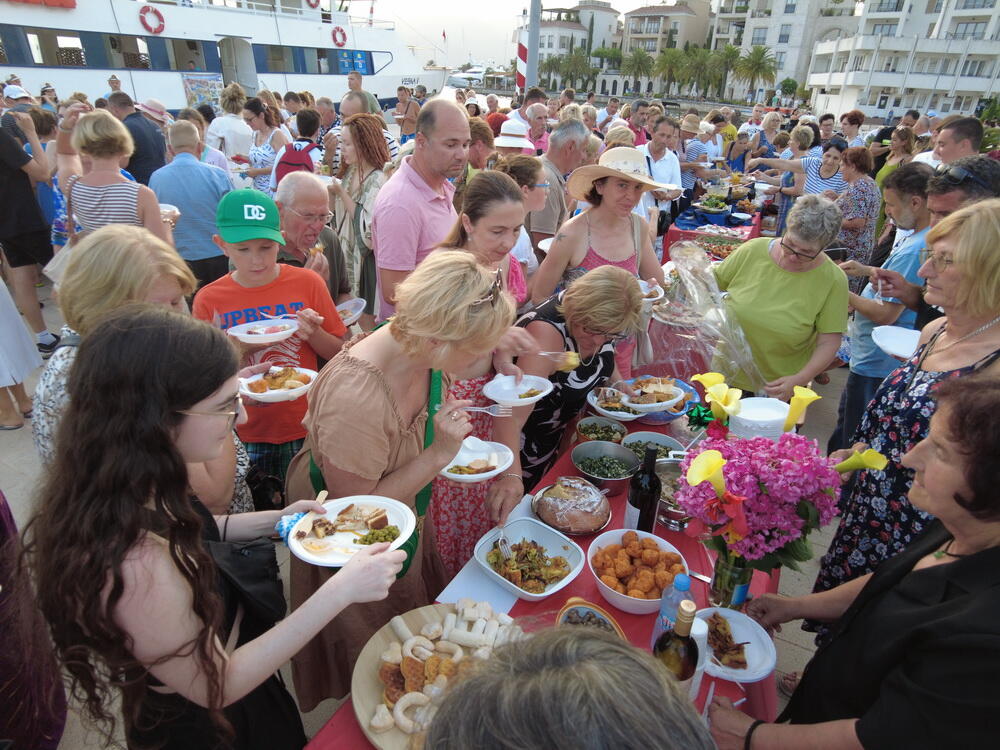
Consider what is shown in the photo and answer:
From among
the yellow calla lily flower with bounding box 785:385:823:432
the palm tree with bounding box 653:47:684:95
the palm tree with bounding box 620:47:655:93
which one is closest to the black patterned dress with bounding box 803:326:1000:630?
the yellow calla lily flower with bounding box 785:385:823:432

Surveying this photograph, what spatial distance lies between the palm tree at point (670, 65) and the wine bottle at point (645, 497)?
7758 centimetres

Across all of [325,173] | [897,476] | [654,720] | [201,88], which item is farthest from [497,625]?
[201,88]

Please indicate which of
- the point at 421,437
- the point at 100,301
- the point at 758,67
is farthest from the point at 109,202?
the point at 758,67

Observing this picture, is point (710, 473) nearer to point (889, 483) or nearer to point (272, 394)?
point (889, 483)

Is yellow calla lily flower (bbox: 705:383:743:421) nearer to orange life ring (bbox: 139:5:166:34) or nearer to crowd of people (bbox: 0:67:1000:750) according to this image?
crowd of people (bbox: 0:67:1000:750)

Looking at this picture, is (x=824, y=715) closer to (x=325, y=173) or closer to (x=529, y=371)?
(x=529, y=371)

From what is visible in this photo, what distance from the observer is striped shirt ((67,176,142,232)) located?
155 inches

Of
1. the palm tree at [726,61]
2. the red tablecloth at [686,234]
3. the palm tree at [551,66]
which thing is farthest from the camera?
the palm tree at [551,66]

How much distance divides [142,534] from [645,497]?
5.58ft

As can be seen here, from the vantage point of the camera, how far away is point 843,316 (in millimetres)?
A: 3258

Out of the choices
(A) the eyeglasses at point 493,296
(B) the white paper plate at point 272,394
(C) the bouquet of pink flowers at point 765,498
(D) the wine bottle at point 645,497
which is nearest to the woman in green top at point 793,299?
(D) the wine bottle at point 645,497

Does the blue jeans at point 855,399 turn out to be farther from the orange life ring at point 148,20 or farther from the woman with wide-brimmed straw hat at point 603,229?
the orange life ring at point 148,20

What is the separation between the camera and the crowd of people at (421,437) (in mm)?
1137

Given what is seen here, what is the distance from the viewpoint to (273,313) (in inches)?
110
